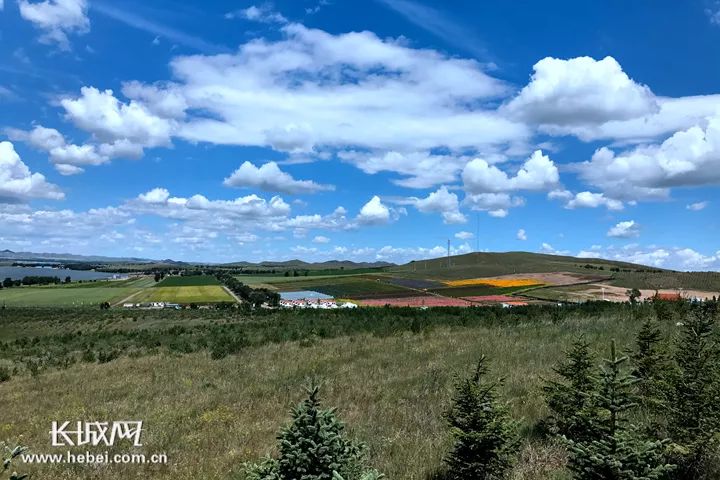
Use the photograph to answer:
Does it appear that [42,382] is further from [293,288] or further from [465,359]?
[293,288]

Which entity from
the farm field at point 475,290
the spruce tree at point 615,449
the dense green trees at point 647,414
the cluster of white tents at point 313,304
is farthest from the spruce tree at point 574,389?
the farm field at point 475,290

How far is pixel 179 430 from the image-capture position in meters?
10.5

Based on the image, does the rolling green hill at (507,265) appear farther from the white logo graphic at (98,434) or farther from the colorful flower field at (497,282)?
the white logo graphic at (98,434)

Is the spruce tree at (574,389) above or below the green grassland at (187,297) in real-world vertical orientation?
above

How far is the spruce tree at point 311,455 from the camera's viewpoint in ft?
15.9

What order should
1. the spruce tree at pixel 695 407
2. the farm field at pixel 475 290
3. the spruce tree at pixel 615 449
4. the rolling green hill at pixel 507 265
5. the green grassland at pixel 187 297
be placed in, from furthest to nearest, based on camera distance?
1. the rolling green hill at pixel 507 265
2. the green grassland at pixel 187 297
3. the farm field at pixel 475 290
4. the spruce tree at pixel 695 407
5. the spruce tree at pixel 615 449

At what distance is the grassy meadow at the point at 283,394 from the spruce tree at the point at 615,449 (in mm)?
1784

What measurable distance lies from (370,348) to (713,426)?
49.3ft

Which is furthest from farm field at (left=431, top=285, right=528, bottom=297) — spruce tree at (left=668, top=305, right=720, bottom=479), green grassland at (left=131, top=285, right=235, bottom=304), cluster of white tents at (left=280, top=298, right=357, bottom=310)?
spruce tree at (left=668, top=305, right=720, bottom=479)

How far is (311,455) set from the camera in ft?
16.2

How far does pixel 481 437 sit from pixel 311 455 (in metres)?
2.07

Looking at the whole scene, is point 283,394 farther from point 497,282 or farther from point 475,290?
point 497,282

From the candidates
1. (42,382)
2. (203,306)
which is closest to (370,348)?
(42,382)

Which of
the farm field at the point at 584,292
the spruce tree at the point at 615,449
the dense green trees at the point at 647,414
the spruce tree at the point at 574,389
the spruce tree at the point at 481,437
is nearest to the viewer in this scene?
the spruce tree at the point at 615,449
